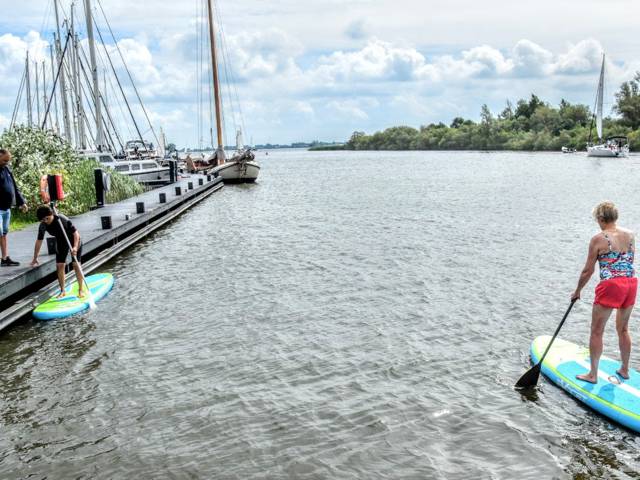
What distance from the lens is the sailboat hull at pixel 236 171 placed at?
4569 centimetres

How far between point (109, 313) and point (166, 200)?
1558 centimetres

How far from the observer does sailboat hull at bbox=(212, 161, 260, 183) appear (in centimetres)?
4569

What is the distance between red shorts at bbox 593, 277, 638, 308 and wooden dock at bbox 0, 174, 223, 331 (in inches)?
345

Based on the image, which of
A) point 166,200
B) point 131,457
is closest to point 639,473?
point 131,457

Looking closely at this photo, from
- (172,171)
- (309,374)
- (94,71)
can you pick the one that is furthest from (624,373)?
(172,171)

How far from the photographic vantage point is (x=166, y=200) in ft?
86.0

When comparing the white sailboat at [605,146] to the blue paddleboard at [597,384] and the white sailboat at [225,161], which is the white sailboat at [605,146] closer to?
the white sailboat at [225,161]

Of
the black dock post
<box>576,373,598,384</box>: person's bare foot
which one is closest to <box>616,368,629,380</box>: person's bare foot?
<box>576,373,598,384</box>: person's bare foot

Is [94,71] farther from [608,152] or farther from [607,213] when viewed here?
[608,152]

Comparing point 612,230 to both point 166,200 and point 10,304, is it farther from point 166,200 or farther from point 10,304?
point 166,200

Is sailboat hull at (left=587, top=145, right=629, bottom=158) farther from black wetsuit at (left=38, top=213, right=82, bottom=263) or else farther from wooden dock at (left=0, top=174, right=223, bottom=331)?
black wetsuit at (left=38, top=213, right=82, bottom=263)

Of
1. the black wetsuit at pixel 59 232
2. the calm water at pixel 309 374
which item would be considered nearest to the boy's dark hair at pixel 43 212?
the black wetsuit at pixel 59 232

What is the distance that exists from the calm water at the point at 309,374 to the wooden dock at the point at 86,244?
66 centimetres

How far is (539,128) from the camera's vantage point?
410ft
